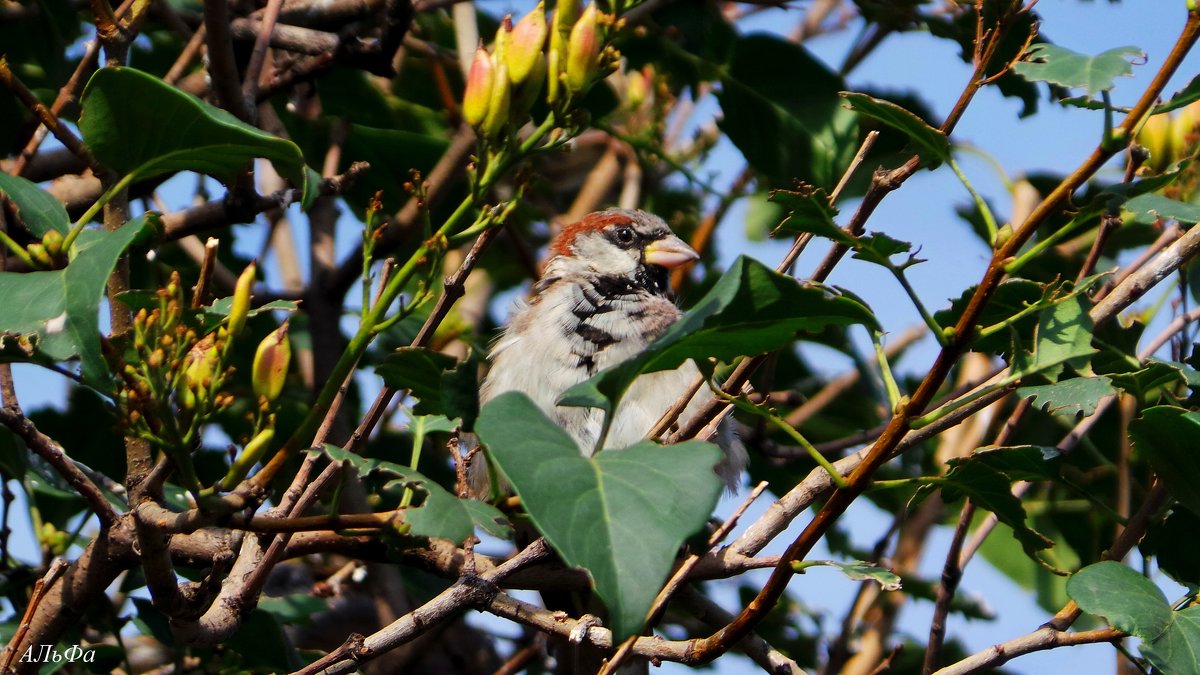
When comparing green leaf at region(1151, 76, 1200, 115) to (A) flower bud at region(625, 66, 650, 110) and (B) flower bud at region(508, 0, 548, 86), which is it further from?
(A) flower bud at region(625, 66, 650, 110)

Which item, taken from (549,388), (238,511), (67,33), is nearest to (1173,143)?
(549,388)

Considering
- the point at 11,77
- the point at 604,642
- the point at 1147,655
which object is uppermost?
the point at 11,77

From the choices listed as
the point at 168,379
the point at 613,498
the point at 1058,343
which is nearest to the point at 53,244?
the point at 168,379

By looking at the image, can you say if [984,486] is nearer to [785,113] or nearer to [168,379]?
[168,379]

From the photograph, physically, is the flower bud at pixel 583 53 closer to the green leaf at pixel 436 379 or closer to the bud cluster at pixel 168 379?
the green leaf at pixel 436 379

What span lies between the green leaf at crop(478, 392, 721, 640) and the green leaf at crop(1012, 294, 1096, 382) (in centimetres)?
45

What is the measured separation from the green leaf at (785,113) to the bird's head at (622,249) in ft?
1.70

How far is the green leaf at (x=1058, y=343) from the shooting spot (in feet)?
4.81

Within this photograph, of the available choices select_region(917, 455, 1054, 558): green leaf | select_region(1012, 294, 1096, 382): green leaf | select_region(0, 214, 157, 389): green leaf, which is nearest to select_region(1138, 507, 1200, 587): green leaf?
select_region(917, 455, 1054, 558): green leaf

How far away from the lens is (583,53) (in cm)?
168

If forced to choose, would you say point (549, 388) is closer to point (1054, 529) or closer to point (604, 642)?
point (604, 642)

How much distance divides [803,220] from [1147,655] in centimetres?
71

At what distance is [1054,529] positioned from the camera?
350 centimetres

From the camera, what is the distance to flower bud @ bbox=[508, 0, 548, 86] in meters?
1.65
